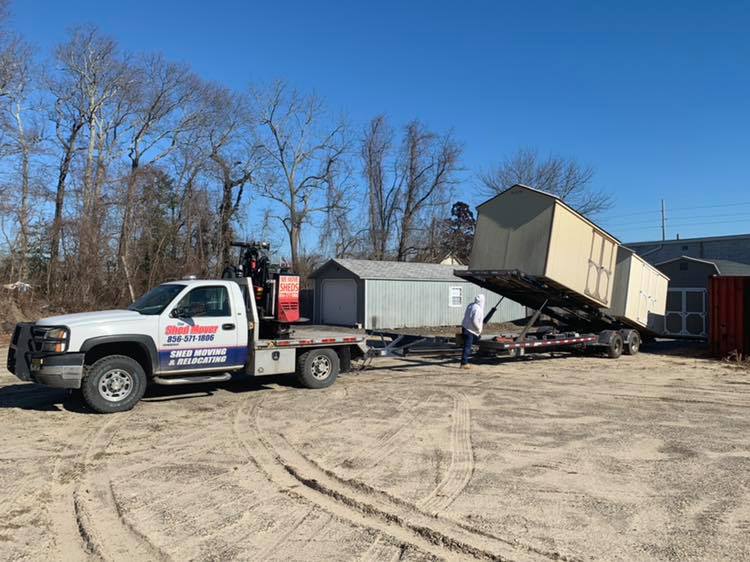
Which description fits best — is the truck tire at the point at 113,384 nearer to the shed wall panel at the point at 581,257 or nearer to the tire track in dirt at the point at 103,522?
the tire track in dirt at the point at 103,522

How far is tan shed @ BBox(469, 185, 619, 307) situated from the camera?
14172mm

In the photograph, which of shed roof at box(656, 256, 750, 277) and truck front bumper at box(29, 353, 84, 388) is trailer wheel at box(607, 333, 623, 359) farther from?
truck front bumper at box(29, 353, 84, 388)

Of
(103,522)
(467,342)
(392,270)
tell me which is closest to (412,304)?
(392,270)

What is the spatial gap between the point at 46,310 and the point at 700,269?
988 inches

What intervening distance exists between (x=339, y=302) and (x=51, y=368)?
2137 cm

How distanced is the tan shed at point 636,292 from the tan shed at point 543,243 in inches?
36.8

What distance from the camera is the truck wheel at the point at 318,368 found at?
35.9 feet

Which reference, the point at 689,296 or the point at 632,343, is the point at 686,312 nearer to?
the point at 689,296

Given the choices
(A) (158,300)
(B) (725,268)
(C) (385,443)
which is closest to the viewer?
(C) (385,443)

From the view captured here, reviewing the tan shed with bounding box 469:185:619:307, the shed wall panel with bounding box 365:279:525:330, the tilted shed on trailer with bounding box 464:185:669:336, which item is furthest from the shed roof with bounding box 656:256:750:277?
the shed wall panel with bounding box 365:279:525:330

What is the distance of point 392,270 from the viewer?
2970 cm

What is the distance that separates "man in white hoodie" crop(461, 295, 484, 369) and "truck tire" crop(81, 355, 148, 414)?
7634 mm

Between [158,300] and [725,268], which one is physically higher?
[725,268]

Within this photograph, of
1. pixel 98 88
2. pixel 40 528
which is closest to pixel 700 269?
pixel 40 528
